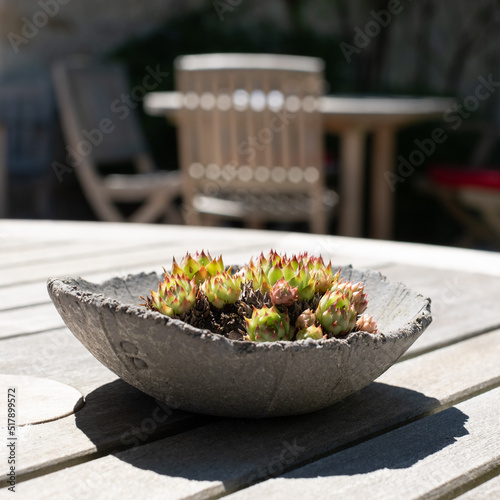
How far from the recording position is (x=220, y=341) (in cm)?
64

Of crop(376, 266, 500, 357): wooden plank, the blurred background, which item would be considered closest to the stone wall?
the blurred background

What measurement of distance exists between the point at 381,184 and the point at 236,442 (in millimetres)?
3662

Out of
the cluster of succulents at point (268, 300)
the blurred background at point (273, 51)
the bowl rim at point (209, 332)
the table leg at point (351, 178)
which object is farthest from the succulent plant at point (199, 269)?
the blurred background at point (273, 51)

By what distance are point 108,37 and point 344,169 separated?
261cm

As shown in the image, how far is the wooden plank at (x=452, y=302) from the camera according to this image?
1057 millimetres

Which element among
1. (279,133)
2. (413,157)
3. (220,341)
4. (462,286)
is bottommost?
(413,157)

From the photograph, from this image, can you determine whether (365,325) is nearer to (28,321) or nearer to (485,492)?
(485,492)

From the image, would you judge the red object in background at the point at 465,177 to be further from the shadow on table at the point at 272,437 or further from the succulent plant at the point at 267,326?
the succulent plant at the point at 267,326

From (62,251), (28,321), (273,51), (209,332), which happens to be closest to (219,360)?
(209,332)

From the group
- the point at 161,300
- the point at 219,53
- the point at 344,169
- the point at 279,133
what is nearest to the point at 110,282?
the point at 161,300

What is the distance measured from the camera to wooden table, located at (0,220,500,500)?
61 centimetres

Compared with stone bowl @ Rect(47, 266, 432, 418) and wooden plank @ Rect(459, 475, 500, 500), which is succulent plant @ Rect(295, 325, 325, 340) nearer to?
stone bowl @ Rect(47, 266, 432, 418)

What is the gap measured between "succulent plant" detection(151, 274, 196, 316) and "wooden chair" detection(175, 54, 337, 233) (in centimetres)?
279

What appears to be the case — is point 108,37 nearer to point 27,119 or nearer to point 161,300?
point 27,119
